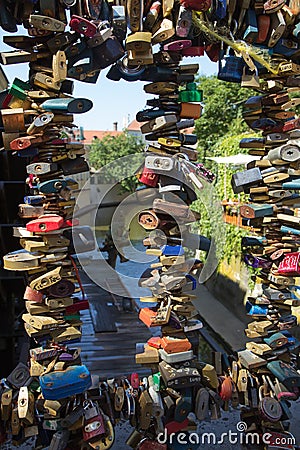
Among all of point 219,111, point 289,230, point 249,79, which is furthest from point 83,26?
point 219,111

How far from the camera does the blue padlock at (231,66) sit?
2219mm

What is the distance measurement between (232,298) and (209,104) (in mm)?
10141

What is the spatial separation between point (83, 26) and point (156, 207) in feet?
2.79

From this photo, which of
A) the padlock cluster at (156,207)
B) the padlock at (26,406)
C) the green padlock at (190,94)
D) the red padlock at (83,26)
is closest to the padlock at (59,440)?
the padlock cluster at (156,207)

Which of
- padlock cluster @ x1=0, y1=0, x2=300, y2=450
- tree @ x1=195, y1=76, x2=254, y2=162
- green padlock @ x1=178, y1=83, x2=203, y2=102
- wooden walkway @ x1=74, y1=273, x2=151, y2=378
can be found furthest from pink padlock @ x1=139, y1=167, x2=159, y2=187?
tree @ x1=195, y1=76, x2=254, y2=162

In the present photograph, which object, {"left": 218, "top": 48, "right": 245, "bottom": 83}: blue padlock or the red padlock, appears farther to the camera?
{"left": 218, "top": 48, "right": 245, "bottom": 83}: blue padlock

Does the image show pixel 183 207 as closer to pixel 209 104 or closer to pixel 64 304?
pixel 64 304

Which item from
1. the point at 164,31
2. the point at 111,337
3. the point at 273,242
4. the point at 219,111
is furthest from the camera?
the point at 219,111

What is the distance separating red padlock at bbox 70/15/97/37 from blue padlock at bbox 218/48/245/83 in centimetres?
66

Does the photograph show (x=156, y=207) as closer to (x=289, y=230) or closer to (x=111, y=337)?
(x=289, y=230)

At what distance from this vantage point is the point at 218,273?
25.7ft

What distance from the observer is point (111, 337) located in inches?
205

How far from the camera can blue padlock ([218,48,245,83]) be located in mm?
2219

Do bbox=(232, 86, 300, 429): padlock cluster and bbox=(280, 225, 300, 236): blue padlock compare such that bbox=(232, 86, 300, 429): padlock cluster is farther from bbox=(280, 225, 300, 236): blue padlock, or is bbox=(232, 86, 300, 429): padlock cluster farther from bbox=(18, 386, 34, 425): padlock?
bbox=(18, 386, 34, 425): padlock
